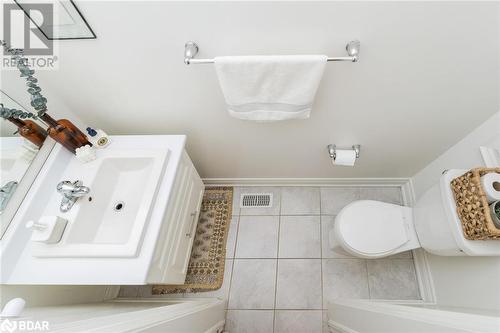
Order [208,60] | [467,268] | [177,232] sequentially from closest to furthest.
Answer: [208,60]
[467,268]
[177,232]

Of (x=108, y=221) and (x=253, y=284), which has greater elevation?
(x=108, y=221)

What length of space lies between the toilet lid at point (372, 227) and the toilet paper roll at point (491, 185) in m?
0.47

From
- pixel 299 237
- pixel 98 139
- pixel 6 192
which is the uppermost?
pixel 98 139

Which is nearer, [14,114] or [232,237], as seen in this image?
[14,114]

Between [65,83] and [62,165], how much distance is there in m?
0.39

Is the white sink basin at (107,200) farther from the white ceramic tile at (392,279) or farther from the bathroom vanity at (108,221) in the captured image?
the white ceramic tile at (392,279)

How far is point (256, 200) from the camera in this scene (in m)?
2.00

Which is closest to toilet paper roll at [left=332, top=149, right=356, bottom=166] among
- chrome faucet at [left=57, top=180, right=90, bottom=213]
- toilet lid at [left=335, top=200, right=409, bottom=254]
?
toilet lid at [left=335, top=200, right=409, bottom=254]

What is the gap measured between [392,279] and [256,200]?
3.59 feet

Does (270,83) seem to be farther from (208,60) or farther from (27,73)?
(27,73)

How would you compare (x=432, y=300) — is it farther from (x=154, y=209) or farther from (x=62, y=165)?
(x=62, y=165)

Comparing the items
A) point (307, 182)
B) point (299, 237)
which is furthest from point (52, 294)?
point (307, 182)

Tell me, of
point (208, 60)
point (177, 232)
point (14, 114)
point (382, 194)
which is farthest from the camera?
point (382, 194)

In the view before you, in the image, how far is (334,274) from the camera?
1684 millimetres
